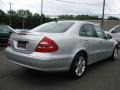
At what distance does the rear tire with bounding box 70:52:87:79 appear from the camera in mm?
5118

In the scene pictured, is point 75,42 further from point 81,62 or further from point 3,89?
point 3,89

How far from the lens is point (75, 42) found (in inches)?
201

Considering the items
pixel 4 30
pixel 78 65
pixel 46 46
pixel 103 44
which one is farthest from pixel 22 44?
pixel 4 30

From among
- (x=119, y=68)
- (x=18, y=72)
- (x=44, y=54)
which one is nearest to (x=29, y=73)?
(x=18, y=72)

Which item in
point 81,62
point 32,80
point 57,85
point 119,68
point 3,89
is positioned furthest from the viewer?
point 119,68

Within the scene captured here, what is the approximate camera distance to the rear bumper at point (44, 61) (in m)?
4.50

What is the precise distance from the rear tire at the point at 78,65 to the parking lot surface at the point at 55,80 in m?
0.15

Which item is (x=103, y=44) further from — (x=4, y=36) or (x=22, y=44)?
(x=4, y=36)

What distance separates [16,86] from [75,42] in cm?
181

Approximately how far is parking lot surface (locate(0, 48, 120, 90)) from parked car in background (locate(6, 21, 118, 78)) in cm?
35

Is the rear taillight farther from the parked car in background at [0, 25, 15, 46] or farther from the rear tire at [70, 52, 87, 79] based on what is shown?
the parked car in background at [0, 25, 15, 46]

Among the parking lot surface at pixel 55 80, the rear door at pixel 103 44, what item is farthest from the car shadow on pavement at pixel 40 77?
the rear door at pixel 103 44

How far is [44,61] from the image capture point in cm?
448

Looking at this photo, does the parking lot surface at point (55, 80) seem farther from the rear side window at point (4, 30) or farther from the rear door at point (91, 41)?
the rear side window at point (4, 30)
